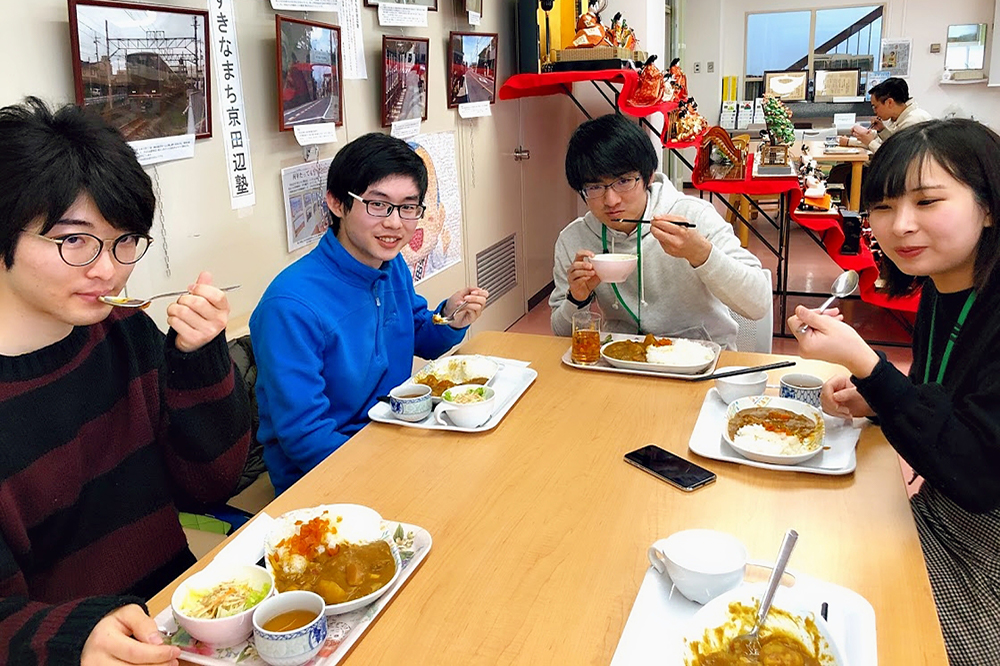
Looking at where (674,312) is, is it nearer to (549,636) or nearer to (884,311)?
(549,636)

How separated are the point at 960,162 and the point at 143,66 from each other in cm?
174

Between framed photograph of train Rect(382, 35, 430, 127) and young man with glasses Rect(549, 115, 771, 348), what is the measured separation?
39.5 inches

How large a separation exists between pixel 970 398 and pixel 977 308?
0.63 feet

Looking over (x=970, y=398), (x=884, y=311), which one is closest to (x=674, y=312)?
(x=970, y=398)

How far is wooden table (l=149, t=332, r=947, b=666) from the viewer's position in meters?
0.92

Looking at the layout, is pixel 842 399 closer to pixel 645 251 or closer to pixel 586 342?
pixel 586 342

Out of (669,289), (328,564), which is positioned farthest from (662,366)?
(328,564)

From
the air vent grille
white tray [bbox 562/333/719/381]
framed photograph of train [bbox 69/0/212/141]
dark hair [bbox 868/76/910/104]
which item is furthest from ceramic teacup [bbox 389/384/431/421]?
dark hair [bbox 868/76/910/104]

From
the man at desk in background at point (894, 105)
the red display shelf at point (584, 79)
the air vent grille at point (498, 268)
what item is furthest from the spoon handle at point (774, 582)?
the man at desk in background at point (894, 105)

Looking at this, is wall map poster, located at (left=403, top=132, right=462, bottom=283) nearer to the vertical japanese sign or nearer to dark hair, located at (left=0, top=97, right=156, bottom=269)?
the vertical japanese sign

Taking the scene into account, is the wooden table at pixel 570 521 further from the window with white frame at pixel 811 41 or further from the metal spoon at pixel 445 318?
the window with white frame at pixel 811 41

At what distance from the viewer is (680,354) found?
1.78 metres

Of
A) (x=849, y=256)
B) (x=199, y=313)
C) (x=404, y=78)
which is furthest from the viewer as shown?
(x=849, y=256)

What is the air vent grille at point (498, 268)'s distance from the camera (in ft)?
12.6
